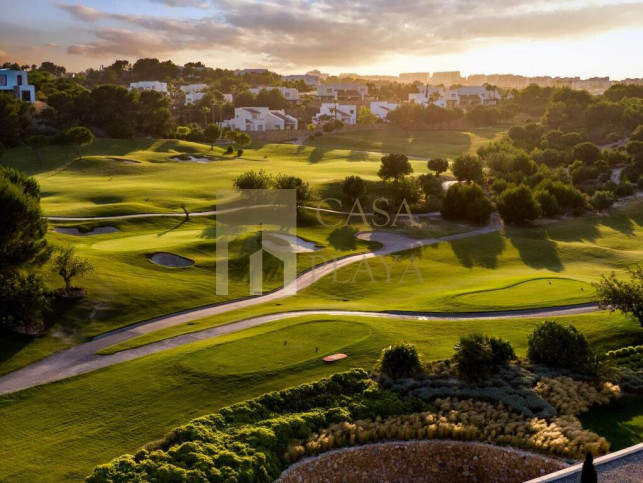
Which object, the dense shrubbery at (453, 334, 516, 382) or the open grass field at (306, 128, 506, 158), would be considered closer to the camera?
the dense shrubbery at (453, 334, 516, 382)

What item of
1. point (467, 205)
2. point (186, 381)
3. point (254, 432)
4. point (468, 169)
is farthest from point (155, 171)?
point (254, 432)

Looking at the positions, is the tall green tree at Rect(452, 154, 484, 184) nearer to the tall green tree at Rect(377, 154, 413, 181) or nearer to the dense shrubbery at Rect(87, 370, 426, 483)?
the tall green tree at Rect(377, 154, 413, 181)

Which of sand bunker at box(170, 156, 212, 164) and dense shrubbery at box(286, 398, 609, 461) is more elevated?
sand bunker at box(170, 156, 212, 164)

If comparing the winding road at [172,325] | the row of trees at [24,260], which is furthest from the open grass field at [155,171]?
the winding road at [172,325]

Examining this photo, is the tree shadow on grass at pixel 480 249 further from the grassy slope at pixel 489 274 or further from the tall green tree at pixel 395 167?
the tall green tree at pixel 395 167

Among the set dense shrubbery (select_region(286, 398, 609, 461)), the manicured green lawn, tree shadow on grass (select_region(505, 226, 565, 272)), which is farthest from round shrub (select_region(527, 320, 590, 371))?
tree shadow on grass (select_region(505, 226, 565, 272))

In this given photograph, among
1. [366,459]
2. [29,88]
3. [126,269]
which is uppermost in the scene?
[29,88]

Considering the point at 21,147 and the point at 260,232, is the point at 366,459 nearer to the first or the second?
the point at 260,232

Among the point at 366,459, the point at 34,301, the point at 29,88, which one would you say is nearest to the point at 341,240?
the point at 34,301
